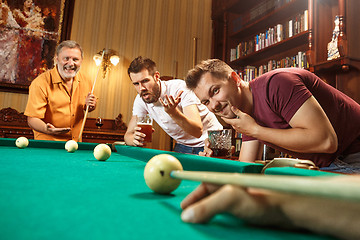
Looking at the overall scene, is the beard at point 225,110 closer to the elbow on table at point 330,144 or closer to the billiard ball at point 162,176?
the elbow on table at point 330,144

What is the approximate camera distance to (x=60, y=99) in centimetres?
325

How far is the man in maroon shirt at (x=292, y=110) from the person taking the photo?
1.44 m

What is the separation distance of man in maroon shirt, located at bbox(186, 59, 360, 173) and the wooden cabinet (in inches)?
52.1

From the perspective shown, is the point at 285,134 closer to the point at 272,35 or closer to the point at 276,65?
the point at 276,65

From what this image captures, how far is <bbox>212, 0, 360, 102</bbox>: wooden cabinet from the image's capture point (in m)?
2.76

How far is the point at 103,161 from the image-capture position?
1.68 m

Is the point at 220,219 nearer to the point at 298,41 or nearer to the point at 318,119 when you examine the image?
the point at 318,119

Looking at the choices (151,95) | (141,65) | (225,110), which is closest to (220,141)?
(225,110)

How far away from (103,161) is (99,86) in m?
3.47

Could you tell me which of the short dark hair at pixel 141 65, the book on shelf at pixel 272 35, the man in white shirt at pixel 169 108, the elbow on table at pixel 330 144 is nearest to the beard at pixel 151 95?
the man in white shirt at pixel 169 108

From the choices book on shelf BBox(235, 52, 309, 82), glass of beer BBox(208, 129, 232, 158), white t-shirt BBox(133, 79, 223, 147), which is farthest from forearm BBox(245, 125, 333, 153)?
book on shelf BBox(235, 52, 309, 82)

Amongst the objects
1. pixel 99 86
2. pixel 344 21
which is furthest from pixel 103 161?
pixel 99 86

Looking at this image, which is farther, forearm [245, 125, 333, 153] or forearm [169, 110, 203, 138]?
forearm [169, 110, 203, 138]

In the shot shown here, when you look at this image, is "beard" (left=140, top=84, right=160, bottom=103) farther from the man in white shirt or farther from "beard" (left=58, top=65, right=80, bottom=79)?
"beard" (left=58, top=65, right=80, bottom=79)
